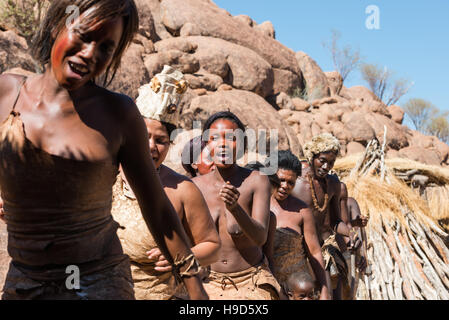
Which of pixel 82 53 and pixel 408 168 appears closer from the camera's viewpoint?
pixel 82 53

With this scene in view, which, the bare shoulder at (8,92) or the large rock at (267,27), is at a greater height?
the large rock at (267,27)

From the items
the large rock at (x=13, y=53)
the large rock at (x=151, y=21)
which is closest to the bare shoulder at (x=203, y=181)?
the large rock at (x=13, y=53)

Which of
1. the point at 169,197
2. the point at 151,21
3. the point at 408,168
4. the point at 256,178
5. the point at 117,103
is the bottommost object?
the point at 408,168

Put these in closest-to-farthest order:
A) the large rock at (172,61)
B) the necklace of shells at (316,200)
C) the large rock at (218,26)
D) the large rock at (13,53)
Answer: the necklace of shells at (316,200), the large rock at (13,53), the large rock at (172,61), the large rock at (218,26)

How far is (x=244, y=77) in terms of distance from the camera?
18.6 meters

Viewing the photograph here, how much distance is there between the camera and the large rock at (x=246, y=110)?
48.5ft

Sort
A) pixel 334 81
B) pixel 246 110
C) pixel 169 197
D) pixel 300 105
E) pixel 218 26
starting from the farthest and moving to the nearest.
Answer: pixel 334 81
pixel 300 105
pixel 218 26
pixel 246 110
pixel 169 197

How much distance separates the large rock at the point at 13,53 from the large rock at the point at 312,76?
13.2 metres

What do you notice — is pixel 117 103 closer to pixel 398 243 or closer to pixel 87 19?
pixel 87 19

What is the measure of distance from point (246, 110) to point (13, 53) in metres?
6.56

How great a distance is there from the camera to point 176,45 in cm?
1748

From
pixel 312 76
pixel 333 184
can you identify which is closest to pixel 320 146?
pixel 333 184

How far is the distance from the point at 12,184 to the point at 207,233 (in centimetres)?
108

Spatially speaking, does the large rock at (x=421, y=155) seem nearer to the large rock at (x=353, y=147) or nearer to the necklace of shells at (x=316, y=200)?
the large rock at (x=353, y=147)
